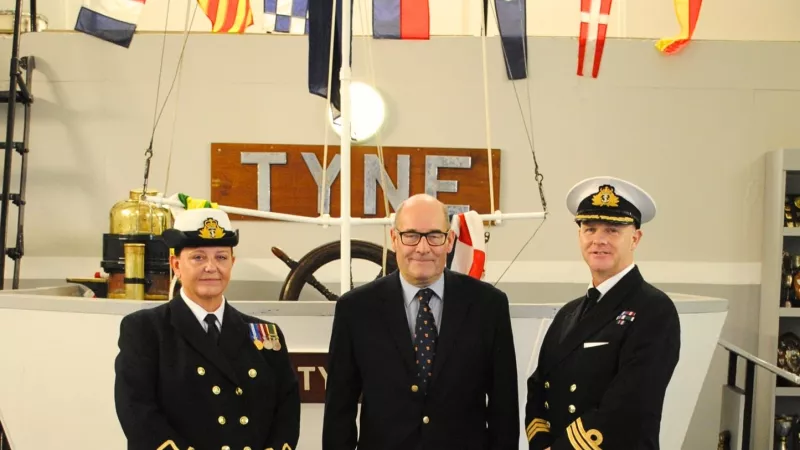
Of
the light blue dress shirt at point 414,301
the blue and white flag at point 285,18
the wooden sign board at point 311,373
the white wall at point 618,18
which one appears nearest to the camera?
the light blue dress shirt at point 414,301

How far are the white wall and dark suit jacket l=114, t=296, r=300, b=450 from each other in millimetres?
3437

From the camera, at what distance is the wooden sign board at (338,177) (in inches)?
151

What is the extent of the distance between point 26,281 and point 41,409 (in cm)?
179

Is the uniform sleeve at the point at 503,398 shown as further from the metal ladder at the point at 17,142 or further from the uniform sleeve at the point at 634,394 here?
the metal ladder at the point at 17,142

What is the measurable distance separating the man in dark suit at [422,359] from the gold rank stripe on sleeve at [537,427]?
33 mm

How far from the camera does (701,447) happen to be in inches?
151

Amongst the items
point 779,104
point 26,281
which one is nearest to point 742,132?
point 779,104

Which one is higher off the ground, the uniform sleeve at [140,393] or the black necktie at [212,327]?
the black necktie at [212,327]

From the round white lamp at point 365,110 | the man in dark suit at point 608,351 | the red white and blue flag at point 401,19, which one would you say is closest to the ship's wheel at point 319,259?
the round white lamp at point 365,110

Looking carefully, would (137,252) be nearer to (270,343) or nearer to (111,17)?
(111,17)

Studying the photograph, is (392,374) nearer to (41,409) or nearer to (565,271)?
(41,409)

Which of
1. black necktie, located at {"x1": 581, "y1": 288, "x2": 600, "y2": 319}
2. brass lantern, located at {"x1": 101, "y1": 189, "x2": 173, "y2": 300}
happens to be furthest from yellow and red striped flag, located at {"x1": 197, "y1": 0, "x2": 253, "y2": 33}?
black necktie, located at {"x1": 581, "y1": 288, "x2": 600, "y2": 319}

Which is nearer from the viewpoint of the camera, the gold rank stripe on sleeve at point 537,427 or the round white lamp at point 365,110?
the gold rank stripe on sleeve at point 537,427

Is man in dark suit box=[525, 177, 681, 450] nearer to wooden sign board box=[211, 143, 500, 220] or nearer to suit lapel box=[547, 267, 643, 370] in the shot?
suit lapel box=[547, 267, 643, 370]
